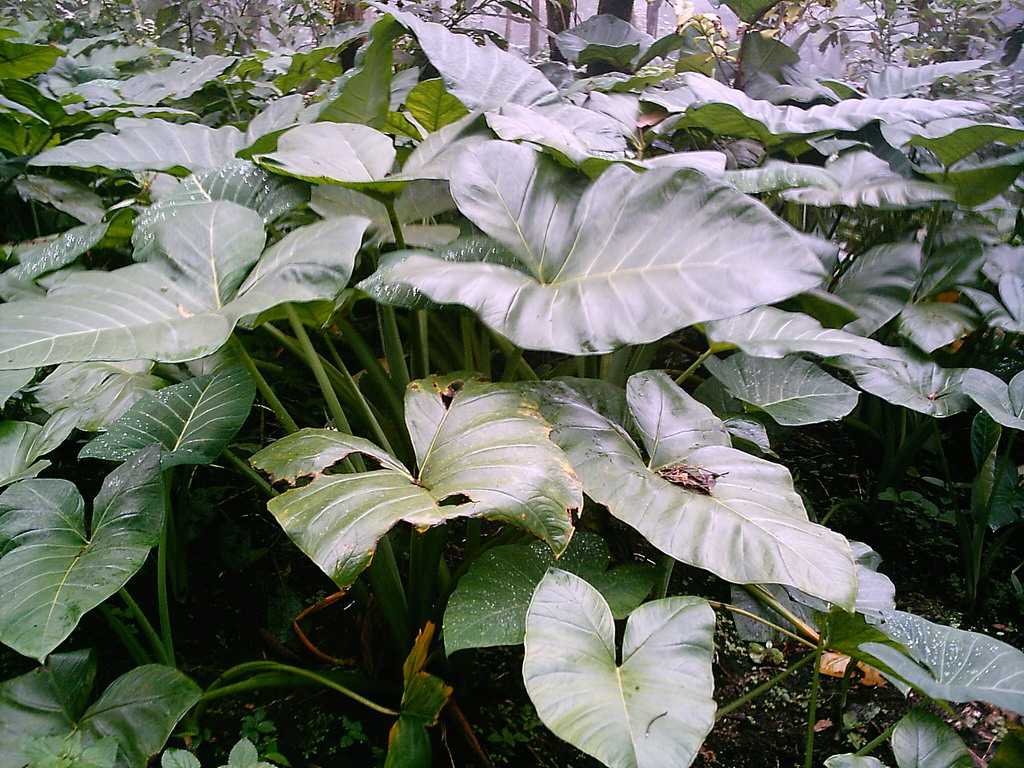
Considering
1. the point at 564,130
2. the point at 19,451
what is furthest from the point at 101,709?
the point at 564,130

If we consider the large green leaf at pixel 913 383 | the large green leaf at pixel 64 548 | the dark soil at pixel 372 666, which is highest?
the large green leaf at pixel 64 548

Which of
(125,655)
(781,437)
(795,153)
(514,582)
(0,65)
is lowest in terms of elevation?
(125,655)

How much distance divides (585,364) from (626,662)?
2.37 ft

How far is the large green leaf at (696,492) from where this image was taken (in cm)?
70

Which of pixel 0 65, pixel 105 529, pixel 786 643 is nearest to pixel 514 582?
pixel 105 529

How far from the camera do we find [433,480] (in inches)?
30.5

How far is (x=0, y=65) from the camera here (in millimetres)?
1579

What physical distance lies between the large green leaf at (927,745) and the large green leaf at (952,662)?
5cm

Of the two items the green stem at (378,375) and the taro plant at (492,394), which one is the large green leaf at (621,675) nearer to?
the taro plant at (492,394)

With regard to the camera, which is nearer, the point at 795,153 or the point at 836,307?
the point at 836,307

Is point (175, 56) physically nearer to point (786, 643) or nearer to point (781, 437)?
point (781, 437)

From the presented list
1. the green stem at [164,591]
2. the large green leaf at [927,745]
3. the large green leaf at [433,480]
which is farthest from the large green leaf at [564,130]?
the large green leaf at [927,745]

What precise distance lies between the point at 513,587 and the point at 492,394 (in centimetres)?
26

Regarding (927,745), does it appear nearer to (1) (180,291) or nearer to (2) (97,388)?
(1) (180,291)
